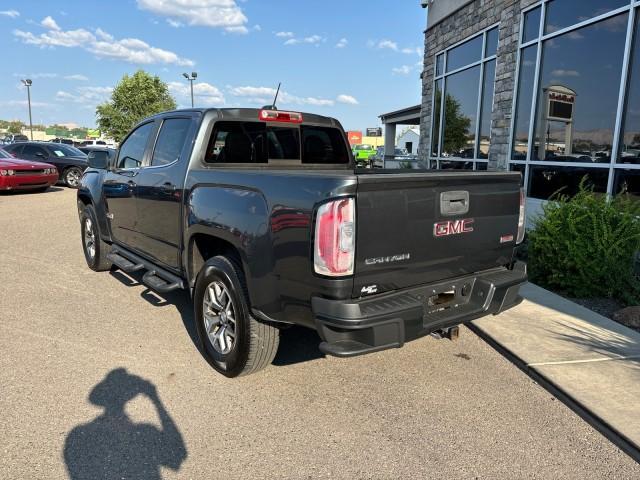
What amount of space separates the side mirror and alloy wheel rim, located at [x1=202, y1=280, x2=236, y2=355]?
9.48ft

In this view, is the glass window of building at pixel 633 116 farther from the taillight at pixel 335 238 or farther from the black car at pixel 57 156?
the black car at pixel 57 156

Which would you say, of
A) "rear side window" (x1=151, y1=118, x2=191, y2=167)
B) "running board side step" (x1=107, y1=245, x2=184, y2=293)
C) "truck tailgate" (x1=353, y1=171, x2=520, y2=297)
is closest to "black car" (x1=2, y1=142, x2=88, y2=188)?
"running board side step" (x1=107, y1=245, x2=184, y2=293)

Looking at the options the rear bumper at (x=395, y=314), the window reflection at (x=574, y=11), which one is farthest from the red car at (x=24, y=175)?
the rear bumper at (x=395, y=314)

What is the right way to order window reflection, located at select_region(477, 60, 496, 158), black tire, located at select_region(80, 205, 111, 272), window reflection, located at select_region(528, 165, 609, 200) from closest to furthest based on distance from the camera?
1. black tire, located at select_region(80, 205, 111, 272)
2. window reflection, located at select_region(528, 165, 609, 200)
3. window reflection, located at select_region(477, 60, 496, 158)

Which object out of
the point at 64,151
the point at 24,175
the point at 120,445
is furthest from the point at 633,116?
the point at 64,151

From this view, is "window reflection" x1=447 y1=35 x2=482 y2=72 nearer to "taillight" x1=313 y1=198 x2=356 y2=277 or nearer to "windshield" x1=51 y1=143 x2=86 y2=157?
"taillight" x1=313 y1=198 x2=356 y2=277

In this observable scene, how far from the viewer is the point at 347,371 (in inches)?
146

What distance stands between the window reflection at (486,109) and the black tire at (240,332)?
27.2 ft

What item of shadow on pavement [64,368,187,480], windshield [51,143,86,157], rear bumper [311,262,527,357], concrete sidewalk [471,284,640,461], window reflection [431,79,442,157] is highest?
window reflection [431,79,442,157]

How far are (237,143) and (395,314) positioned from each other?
7.35 ft

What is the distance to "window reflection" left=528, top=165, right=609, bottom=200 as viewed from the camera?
7031mm

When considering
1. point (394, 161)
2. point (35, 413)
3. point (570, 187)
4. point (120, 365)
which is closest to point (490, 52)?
point (570, 187)

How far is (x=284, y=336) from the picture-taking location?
4.32 meters

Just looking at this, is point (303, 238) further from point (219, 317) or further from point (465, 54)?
point (465, 54)
